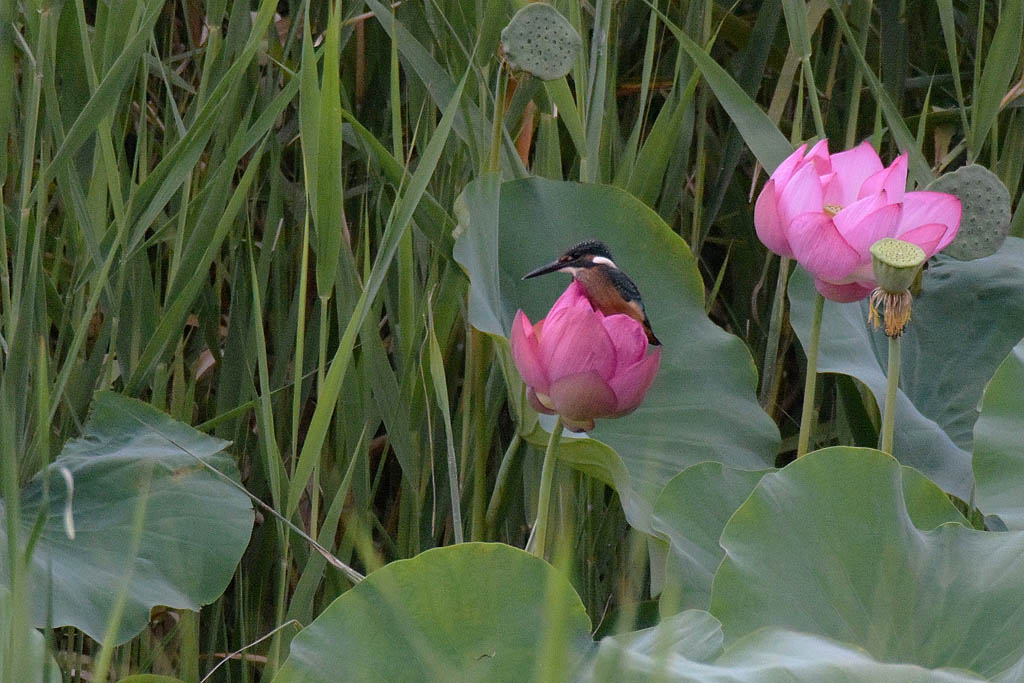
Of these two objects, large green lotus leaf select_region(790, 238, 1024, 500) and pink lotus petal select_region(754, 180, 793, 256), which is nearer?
pink lotus petal select_region(754, 180, 793, 256)

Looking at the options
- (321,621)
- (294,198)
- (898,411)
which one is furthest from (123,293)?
(898,411)

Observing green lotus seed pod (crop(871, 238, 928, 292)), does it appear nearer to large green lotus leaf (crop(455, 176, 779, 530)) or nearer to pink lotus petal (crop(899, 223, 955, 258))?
pink lotus petal (crop(899, 223, 955, 258))

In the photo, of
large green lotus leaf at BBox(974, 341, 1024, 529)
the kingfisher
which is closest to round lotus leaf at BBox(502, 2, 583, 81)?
the kingfisher

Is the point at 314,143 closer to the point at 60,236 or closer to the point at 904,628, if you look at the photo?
the point at 60,236

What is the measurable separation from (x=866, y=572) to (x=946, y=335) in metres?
0.38

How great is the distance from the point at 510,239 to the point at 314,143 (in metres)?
0.17

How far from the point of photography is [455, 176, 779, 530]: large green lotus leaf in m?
0.81

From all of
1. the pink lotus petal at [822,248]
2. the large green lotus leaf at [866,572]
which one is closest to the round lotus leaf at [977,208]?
the pink lotus petal at [822,248]

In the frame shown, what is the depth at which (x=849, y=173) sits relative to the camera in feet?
2.32

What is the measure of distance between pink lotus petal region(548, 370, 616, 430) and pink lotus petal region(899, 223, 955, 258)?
0.20 metres

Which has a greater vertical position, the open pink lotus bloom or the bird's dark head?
the bird's dark head

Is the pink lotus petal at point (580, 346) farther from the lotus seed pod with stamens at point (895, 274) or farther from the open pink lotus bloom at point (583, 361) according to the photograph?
the lotus seed pod with stamens at point (895, 274)

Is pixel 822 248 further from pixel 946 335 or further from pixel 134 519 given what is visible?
pixel 134 519

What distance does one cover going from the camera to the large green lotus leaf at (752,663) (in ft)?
1.35
